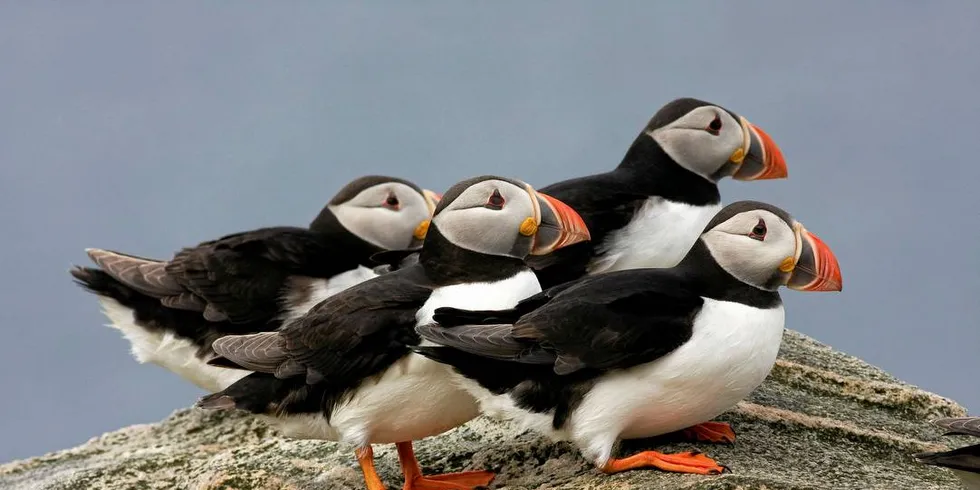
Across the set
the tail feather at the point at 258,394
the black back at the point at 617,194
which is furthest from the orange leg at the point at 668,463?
the black back at the point at 617,194

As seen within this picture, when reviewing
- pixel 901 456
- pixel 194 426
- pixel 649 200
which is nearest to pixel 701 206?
pixel 649 200

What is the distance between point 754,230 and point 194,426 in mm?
4361

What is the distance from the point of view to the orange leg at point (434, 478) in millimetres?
5586

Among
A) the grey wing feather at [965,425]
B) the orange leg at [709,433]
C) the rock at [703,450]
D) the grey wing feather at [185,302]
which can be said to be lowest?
the rock at [703,450]

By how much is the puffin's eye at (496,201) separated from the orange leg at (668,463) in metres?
1.09

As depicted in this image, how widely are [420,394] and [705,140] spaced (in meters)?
2.37

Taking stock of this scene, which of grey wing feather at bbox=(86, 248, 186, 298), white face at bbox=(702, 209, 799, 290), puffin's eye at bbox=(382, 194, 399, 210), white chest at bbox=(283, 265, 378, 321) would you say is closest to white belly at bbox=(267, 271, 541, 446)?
white face at bbox=(702, 209, 799, 290)

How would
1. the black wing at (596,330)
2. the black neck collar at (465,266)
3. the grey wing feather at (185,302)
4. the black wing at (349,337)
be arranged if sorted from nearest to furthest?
the black wing at (596,330)
the black wing at (349,337)
the black neck collar at (465,266)
the grey wing feather at (185,302)

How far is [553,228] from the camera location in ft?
18.0

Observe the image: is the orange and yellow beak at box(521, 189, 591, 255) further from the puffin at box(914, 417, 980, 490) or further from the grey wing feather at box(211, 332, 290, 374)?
the puffin at box(914, 417, 980, 490)

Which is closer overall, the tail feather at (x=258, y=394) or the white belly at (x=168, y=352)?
the tail feather at (x=258, y=394)

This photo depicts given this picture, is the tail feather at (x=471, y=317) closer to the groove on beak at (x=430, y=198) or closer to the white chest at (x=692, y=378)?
the white chest at (x=692, y=378)

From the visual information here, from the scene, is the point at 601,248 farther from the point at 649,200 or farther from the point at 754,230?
the point at 754,230

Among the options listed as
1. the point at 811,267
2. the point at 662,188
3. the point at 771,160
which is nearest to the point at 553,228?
the point at 811,267
